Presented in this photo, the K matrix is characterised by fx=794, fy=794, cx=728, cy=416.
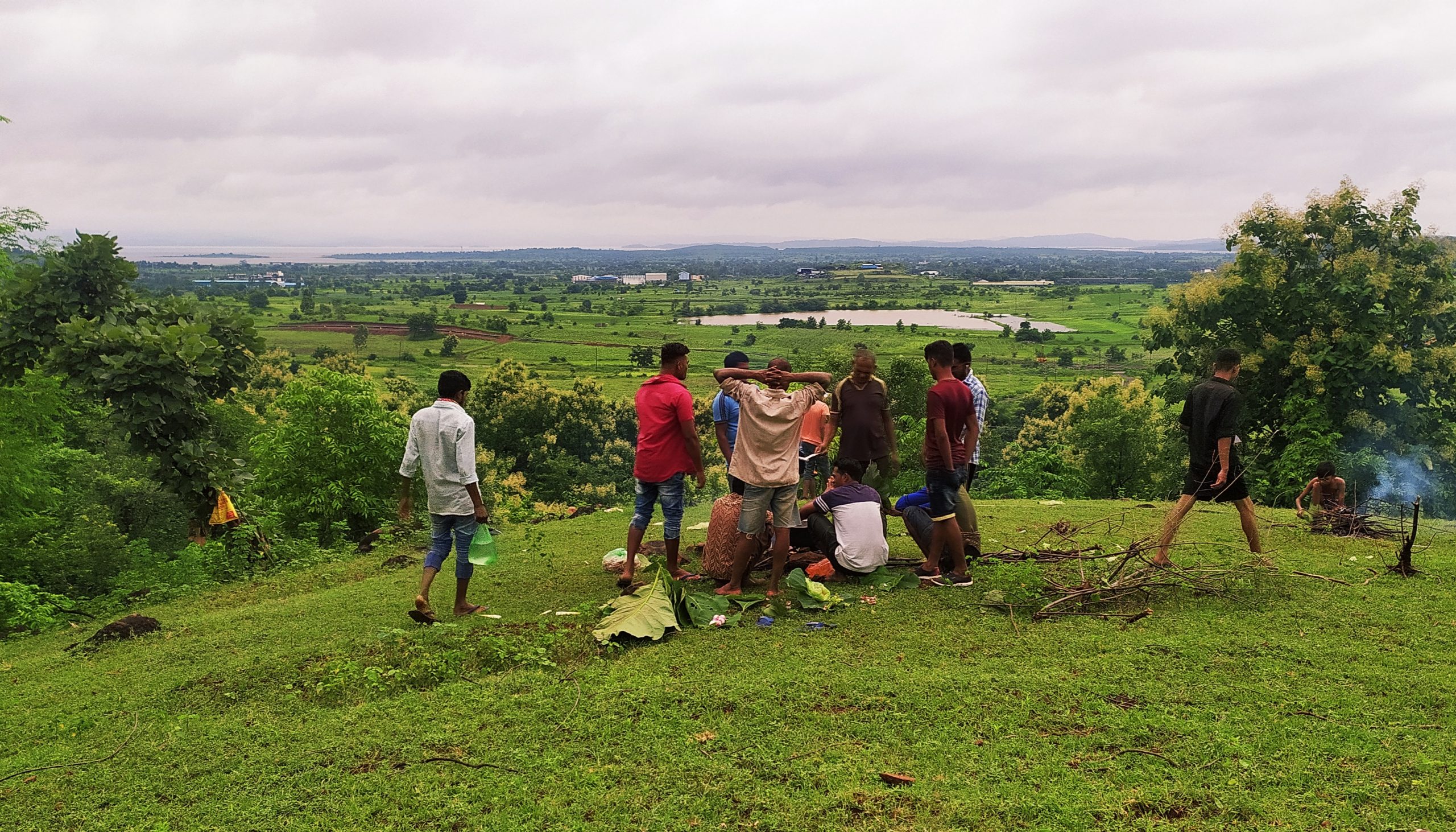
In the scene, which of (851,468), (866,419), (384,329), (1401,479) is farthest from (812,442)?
(384,329)

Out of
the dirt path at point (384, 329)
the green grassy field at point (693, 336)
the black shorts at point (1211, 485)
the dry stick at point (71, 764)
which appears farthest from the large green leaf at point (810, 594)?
the dirt path at point (384, 329)

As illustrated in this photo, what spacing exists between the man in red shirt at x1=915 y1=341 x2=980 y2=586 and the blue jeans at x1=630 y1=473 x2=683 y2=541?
7.93 ft

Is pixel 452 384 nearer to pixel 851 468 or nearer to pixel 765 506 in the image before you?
pixel 765 506

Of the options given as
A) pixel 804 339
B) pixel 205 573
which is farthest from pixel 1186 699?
pixel 804 339

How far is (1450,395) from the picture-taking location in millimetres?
18062

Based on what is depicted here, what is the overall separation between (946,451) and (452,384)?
14.9ft

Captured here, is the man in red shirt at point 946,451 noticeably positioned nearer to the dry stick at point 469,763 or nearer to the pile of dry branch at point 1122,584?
the pile of dry branch at point 1122,584

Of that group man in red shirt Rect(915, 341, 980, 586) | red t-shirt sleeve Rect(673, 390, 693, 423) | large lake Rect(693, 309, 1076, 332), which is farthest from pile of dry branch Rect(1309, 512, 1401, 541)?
large lake Rect(693, 309, 1076, 332)

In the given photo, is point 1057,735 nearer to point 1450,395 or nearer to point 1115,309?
point 1450,395

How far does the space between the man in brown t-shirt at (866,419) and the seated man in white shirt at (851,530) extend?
1.54ft

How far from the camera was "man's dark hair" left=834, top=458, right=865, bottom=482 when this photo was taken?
27.7 feet

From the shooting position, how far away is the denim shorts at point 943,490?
24.3 ft

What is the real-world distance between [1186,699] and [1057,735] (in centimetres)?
100

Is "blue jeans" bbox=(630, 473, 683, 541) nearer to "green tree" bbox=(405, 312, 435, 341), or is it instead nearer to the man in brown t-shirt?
the man in brown t-shirt
